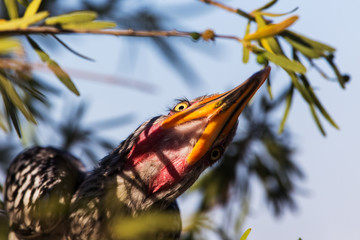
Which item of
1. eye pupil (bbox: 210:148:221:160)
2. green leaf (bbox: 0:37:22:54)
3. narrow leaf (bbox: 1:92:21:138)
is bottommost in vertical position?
eye pupil (bbox: 210:148:221:160)

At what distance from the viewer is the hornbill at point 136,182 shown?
1939mm

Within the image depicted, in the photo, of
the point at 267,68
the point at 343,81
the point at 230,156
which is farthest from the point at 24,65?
the point at 230,156

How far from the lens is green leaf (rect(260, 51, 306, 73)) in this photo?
138 cm

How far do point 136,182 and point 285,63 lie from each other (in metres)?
0.89

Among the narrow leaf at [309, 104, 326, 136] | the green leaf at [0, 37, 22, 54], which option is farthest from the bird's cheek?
the green leaf at [0, 37, 22, 54]

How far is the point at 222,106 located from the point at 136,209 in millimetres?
538

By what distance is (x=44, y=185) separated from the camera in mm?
2143

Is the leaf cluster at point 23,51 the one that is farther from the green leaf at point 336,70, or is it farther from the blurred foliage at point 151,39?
the green leaf at point 336,70

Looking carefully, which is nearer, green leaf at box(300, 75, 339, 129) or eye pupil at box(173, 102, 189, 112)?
green leaf at box(300, 75, 339, 129)

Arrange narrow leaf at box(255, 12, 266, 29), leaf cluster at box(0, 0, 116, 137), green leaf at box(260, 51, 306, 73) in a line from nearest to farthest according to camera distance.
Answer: leaf cluster at box(0, 0, 116, 137) < green leaf at box(260, 51, 306, 73) < narrow leaf at box(255, 12, 266, 29)

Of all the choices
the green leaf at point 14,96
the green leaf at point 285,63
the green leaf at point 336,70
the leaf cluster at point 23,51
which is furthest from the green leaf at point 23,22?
the green leaf at point 336,70

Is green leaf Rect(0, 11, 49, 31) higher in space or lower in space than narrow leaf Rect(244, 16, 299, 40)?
higher

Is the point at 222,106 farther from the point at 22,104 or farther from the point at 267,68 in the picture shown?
the point at 22,104

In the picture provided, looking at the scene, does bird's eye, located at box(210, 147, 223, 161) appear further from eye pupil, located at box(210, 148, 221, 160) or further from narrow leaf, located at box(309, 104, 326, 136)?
narrow leaf, located at box(309, 104, 326, 136)
